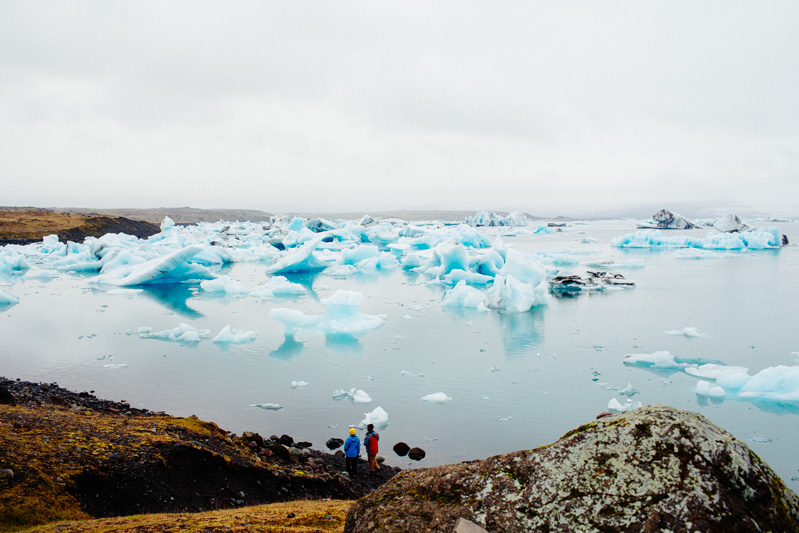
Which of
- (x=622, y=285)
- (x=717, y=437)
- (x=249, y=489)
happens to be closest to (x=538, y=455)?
(x=717, y=437)

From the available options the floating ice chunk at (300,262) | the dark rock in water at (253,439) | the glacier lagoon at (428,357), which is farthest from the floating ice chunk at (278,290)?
the dark rock in water at (253,439)

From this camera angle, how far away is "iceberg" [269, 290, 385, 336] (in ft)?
37.3

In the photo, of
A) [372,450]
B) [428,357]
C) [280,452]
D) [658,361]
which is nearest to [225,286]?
[428,357]

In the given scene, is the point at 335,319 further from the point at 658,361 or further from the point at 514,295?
the point at 658,361

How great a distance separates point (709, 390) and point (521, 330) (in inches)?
190

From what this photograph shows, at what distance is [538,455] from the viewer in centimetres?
204

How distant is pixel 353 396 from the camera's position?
7320 mm

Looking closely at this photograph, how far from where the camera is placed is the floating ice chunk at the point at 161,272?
18.1m

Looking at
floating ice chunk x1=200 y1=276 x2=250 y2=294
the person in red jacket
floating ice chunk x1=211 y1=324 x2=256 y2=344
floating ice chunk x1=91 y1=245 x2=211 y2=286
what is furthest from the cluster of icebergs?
floating ice chunk x1=91 y1=245 x2=211 y2=286

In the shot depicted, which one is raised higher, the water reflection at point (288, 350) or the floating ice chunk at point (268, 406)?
the water reflection at point (288, 350)

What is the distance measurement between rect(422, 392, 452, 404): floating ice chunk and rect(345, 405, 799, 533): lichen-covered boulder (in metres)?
5.07

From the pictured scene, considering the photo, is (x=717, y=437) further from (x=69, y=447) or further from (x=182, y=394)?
(x=182, y=394)

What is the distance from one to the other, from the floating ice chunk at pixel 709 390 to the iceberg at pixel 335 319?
6667 mm

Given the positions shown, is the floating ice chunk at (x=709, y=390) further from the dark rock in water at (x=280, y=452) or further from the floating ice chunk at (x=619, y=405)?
the dark rock in water at (x=280, y=452)
